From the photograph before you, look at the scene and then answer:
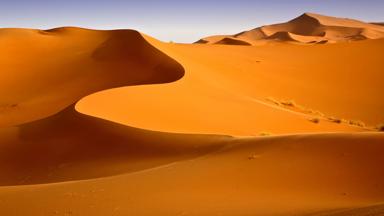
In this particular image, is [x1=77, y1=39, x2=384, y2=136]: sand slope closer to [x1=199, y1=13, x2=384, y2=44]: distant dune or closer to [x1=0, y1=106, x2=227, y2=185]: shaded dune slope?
[x1=0, y1=106, x2=227, y2=185]: shaded dune slope

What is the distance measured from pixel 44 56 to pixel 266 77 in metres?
11.6

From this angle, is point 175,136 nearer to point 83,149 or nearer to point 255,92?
point 83,149

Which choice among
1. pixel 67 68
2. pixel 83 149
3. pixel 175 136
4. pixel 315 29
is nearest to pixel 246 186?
pixel 175 136

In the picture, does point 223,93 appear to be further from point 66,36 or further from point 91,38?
point 66,36

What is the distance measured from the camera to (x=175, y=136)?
9.08 metres

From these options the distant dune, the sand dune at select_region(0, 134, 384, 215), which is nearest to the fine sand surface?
the sand dune at select_region(0, 134, 384, 215)

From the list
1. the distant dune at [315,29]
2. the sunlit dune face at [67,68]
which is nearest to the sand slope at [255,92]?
the sunlit dune face at [67,68]

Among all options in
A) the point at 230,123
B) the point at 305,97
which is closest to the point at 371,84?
the point at 305,97

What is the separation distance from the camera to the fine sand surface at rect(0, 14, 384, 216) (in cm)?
537

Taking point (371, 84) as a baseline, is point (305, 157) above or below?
above

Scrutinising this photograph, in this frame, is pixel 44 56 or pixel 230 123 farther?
pixel 44 56

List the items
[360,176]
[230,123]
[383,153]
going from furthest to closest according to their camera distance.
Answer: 1. [230,123]
2. [383,153]
3. [360,176]

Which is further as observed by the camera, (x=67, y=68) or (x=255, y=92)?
(x=67, y=68)

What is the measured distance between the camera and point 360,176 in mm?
5621
